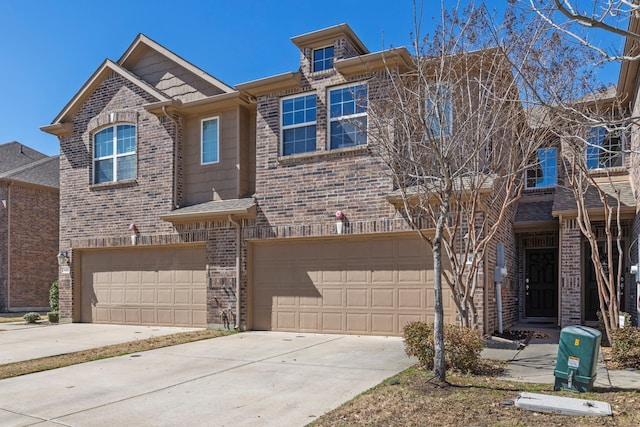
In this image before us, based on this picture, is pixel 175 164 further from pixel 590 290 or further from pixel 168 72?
pixel 590 290

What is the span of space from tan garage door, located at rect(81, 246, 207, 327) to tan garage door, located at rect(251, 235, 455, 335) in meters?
1.89

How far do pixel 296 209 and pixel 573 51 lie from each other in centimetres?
662

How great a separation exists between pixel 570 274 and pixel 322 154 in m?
6.71

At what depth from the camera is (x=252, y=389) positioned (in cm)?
687

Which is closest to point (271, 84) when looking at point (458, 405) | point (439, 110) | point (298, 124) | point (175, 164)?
point (298, 124)

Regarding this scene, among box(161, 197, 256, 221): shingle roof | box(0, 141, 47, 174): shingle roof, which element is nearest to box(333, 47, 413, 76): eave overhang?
box(161, 197, 256, 221): shingle roof

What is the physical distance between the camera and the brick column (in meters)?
12.4

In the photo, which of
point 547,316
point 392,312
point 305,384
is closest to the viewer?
point 305,384

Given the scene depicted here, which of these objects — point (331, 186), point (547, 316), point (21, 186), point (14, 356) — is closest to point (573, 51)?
point (331, 186)

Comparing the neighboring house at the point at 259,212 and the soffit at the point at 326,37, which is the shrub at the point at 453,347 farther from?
the soffit at the point at 326,37

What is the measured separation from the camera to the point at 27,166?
23.0 m

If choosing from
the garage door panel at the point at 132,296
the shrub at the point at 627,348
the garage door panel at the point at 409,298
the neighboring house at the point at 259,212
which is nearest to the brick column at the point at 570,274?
the neighboring house at the point at 259,212

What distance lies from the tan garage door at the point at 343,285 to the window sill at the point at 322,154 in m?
1.96

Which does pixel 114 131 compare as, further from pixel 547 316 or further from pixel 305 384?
pixel 547 316
